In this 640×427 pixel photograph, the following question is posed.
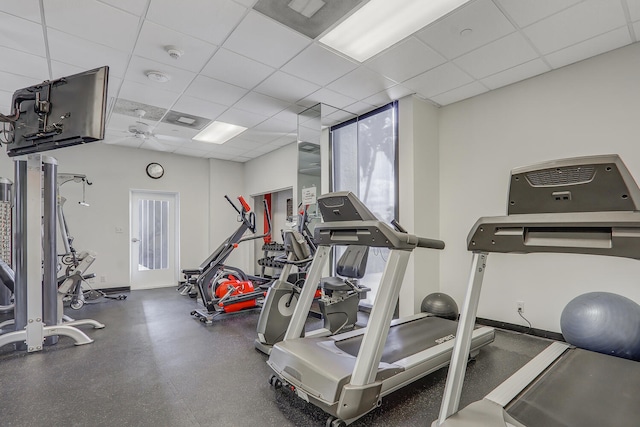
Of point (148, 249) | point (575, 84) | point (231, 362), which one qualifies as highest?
point (575, 84)

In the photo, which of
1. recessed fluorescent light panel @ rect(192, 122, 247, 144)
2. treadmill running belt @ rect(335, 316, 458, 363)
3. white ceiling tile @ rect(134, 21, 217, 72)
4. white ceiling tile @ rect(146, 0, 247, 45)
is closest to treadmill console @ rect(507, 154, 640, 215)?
treadmill running belt @ rect(335, 316, 458, 363)

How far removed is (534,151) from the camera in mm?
3426

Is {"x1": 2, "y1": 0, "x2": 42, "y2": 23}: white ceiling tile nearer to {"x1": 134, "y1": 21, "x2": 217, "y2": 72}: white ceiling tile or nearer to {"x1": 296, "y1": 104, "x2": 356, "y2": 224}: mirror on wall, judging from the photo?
{"x1": 134, "y1": 21, "x2": 217, "y2": 72}: white ceiling tile

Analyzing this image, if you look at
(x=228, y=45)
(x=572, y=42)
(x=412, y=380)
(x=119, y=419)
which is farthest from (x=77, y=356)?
(x=572, y=42)

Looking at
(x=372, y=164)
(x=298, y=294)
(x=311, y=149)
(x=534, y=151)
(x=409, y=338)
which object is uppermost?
(x=311, y=149)

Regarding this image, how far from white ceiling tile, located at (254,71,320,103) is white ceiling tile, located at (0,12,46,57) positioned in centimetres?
201

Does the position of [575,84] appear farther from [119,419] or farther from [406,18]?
[119,419]

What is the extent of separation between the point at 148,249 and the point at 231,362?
4.86 meters

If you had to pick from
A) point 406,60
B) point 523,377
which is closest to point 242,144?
point 406,60

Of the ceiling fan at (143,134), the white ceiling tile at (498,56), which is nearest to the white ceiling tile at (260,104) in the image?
the ceiling fan at (143,134)

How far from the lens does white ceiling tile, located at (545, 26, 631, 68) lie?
2719 millimetres

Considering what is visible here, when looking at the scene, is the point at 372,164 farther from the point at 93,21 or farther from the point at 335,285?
the point at 93,21

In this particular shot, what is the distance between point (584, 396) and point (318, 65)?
11.1 ft

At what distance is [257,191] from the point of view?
7055 millimetres
